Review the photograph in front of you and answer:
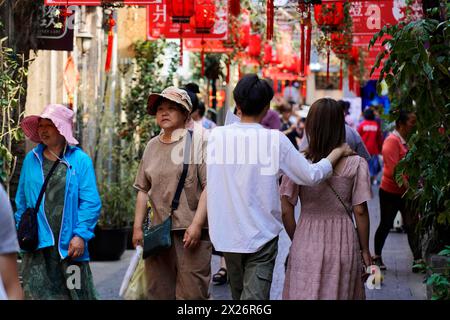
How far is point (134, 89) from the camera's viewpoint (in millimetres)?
14883

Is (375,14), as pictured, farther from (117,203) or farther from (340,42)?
(117,203)

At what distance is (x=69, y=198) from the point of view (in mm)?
7707

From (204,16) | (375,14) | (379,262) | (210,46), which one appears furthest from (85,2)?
(210,46)

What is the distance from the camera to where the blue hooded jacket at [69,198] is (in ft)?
25.1

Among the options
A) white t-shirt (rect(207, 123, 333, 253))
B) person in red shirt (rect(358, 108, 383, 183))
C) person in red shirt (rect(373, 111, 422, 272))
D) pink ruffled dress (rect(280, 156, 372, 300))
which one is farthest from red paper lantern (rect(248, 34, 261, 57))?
white t-shirt (rect(207, 123, 333, 253))

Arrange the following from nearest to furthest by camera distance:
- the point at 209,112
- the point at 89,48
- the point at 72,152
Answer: the point at 72,152 → the point at 89,48 → the point at 209,112

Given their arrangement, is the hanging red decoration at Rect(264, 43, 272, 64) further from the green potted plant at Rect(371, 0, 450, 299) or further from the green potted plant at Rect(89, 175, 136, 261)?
the green potted plant at Rect(371, 0, 450, 299)

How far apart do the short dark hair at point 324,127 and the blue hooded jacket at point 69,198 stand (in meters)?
1.88

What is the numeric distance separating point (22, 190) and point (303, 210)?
7.38ft

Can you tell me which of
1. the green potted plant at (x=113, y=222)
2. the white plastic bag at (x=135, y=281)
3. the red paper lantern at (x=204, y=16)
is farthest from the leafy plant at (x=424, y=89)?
the red paper lantern at (x=204, y=16)

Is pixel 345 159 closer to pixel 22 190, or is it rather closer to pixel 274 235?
pixel 274 235

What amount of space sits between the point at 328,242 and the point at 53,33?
5.16 m

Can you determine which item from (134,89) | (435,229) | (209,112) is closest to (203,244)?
(435,229)

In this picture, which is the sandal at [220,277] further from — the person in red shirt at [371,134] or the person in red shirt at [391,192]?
the person in red shirt at [371,134]
